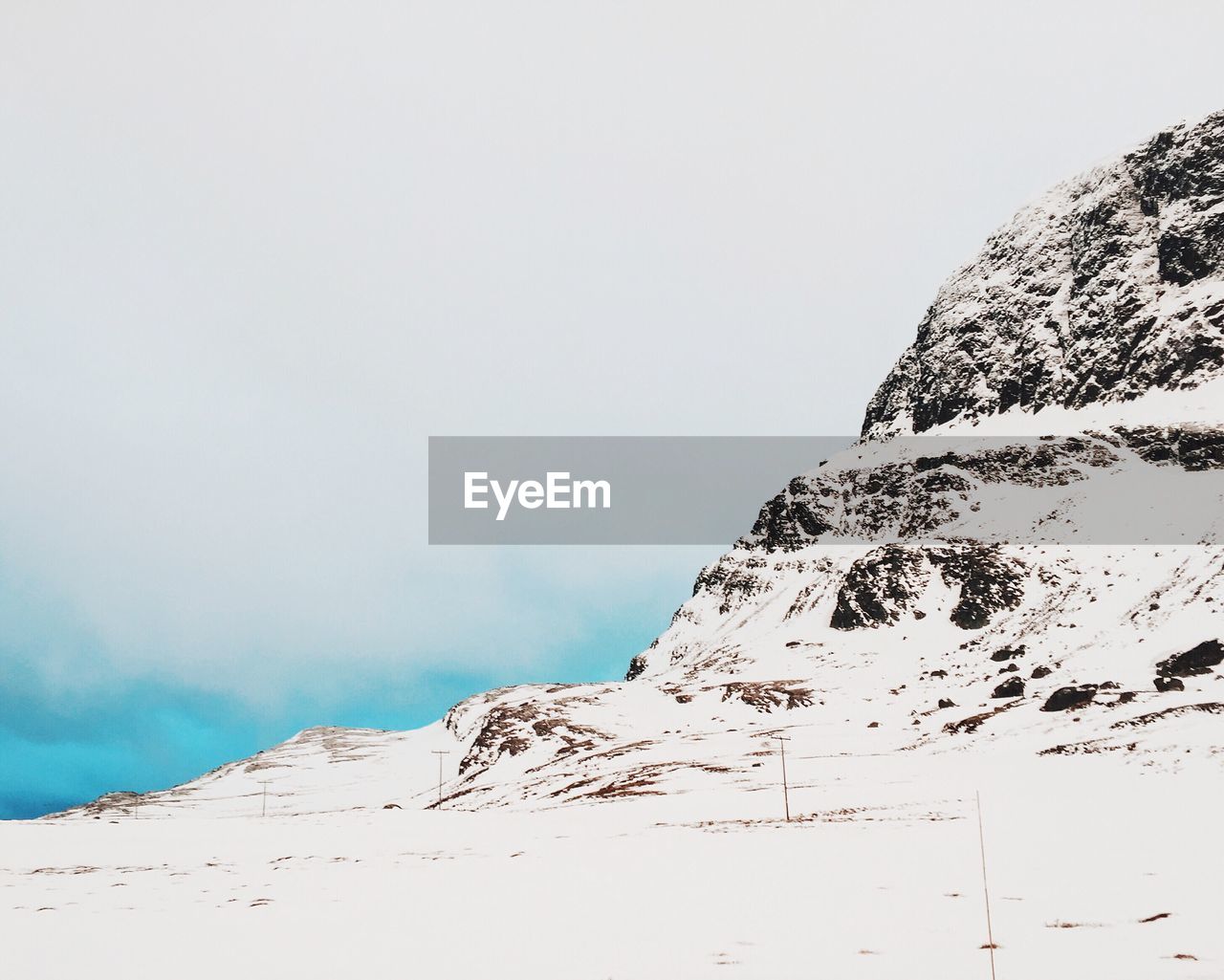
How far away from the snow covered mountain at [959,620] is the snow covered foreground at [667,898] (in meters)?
9.25

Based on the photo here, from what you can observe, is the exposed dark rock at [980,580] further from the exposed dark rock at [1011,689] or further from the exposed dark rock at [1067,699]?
the exposed dark rock at [1067,699]

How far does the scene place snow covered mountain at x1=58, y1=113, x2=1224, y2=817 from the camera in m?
54.3

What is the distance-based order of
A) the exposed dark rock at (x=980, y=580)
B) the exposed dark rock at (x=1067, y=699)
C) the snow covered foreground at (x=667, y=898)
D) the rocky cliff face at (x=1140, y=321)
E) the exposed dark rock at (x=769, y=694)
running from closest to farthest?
the snow covered foreground at (x=667, y=898)
the exposed dark rock at (x=1067, y=699)
the exposed dark rock at (x=769, y=694)
the exposed dark rock at (x=980, y=580)
the rocky cliff face at (x=1140, y=321)

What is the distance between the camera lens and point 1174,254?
185 m

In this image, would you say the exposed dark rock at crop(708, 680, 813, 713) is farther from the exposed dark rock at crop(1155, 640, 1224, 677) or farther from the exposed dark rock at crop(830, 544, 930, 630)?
the exposed dark rock at crop(1155, 640, 1224, 677)

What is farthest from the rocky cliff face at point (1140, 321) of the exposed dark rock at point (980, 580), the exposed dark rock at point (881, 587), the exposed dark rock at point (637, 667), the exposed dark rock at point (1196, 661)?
the exposed dark rock at point (1196, 661)

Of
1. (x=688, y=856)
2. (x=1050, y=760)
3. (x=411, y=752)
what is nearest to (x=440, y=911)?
(x=688, y=856)

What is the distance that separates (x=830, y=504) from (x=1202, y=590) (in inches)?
3535

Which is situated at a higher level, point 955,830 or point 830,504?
point 830,504

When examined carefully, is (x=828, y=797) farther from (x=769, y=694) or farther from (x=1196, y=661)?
(x=769, y=694)

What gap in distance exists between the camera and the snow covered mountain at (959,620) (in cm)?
5428

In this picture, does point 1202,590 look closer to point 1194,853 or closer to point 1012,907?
point 1194,853

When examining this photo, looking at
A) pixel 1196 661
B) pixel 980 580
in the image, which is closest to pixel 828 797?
pixel 1196 661

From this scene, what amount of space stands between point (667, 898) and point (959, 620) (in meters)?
122
